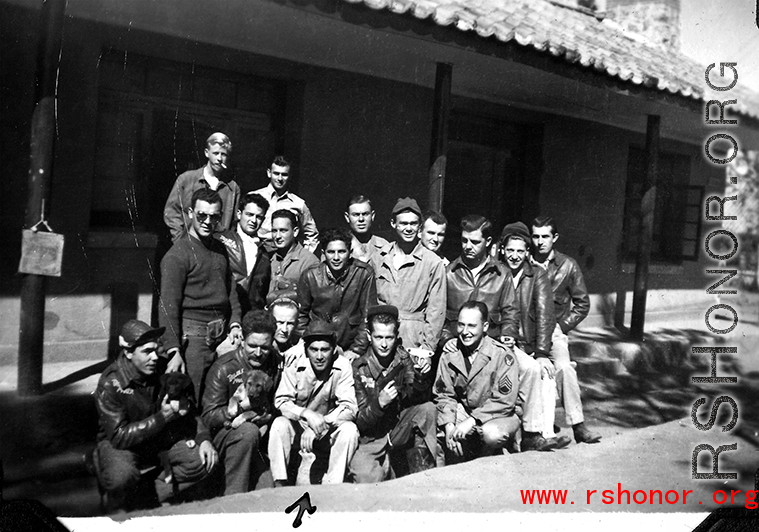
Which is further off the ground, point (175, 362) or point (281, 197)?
point (281, 197)

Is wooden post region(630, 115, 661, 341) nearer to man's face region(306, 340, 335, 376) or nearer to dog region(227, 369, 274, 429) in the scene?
man's face region(306, 340, 335, 376)

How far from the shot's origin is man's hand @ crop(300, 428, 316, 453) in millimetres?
3350

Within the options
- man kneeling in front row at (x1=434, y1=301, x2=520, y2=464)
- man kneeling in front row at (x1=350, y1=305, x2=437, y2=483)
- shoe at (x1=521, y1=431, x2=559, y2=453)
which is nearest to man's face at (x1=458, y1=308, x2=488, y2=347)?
man kneeling in front row at (x1=434, y1=301, x2=520, y2=464)

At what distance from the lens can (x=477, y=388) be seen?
3803 millimetres

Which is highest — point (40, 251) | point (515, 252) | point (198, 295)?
point (515, 252)

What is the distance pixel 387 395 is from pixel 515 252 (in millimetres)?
1329

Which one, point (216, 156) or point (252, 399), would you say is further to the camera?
point (216, 156)

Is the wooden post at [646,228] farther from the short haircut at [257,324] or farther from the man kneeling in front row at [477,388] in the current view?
the short haircut at [257,324]

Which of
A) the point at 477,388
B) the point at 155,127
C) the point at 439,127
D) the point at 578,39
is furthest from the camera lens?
the point at 578,39

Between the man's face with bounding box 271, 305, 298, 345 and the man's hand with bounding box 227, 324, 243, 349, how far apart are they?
21cm

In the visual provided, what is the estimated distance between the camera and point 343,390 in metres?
3.51

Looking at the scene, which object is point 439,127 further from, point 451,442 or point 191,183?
point 451,442

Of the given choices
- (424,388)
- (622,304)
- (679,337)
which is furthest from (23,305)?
(622,304)

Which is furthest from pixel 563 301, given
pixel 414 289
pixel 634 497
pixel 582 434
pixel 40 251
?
pixel 40 251
